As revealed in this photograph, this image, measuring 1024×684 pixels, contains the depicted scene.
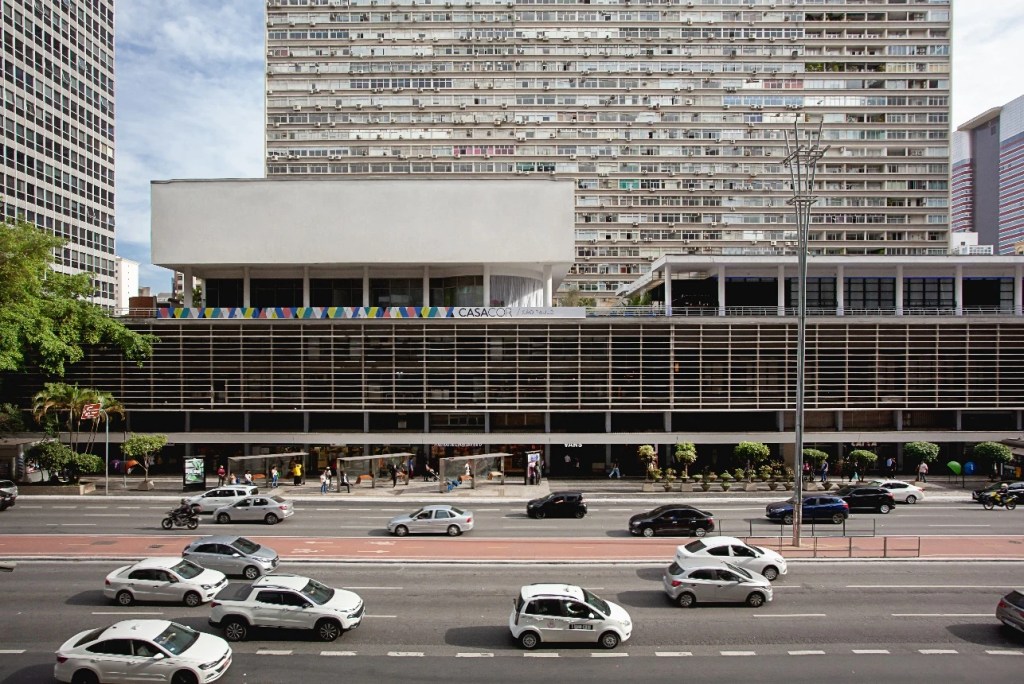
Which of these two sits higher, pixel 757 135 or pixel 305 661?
pixel 757 135

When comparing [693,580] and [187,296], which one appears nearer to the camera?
[693,580]

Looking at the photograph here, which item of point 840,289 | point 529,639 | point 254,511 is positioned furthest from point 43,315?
point 840,289

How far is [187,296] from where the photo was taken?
53438mm

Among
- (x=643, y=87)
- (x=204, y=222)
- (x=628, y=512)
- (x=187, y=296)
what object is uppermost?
(x=643, y=87)

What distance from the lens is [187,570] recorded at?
2230 centimetres

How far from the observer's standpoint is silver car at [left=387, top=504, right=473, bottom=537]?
107 ft

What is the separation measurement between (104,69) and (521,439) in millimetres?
69246

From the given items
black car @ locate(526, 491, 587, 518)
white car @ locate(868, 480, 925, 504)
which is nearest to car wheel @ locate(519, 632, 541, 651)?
black car @ locate(526, 491, 587, 518)

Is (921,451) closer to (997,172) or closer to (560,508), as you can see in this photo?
(560,508)

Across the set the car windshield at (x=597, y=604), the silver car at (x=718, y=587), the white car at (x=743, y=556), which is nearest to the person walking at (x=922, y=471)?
the white car at (x=743, y=556)

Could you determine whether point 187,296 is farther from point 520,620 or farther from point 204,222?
point 520,620

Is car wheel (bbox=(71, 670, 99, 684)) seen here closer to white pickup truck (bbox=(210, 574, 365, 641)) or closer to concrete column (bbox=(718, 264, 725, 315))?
white pickup truck (bbox=(210, 574, 365, 641))

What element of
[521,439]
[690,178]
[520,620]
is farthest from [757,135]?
[520,620]

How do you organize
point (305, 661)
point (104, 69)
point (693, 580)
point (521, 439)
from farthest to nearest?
point (104, 69), point (521, 439), point (693, 580), point (305, 661)
